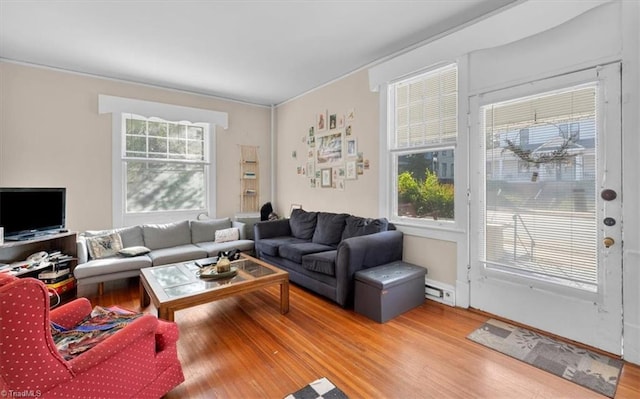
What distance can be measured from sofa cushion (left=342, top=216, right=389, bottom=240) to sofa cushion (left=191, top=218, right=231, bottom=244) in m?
2.07

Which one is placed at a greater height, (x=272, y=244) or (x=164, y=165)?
(x=164, y=165)

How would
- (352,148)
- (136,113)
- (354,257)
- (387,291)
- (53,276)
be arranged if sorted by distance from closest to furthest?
(387,291)
(354,257)
(53,276)
(352,148)
(136,113)

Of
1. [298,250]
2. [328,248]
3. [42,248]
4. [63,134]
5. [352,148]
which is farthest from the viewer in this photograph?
[352,148]

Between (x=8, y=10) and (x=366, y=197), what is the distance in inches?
152

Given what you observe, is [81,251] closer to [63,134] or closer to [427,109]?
[63,134]

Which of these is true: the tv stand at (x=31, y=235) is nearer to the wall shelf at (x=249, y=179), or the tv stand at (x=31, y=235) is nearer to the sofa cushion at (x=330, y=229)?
the wall shelf at (x=249, y=179)

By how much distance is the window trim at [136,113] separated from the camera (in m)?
4.12

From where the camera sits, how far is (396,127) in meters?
3.57

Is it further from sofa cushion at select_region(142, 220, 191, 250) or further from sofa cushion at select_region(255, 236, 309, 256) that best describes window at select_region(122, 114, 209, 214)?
sofa cushion at select_region(255, 236, 309, 256)

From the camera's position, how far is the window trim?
4.12m

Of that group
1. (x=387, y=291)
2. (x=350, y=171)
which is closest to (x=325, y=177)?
(x=350, y=171)

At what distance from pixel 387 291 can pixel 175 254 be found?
103 inches

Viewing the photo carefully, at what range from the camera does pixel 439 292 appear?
10.2 ft

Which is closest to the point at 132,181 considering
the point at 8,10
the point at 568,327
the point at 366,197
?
the point at 8,10
